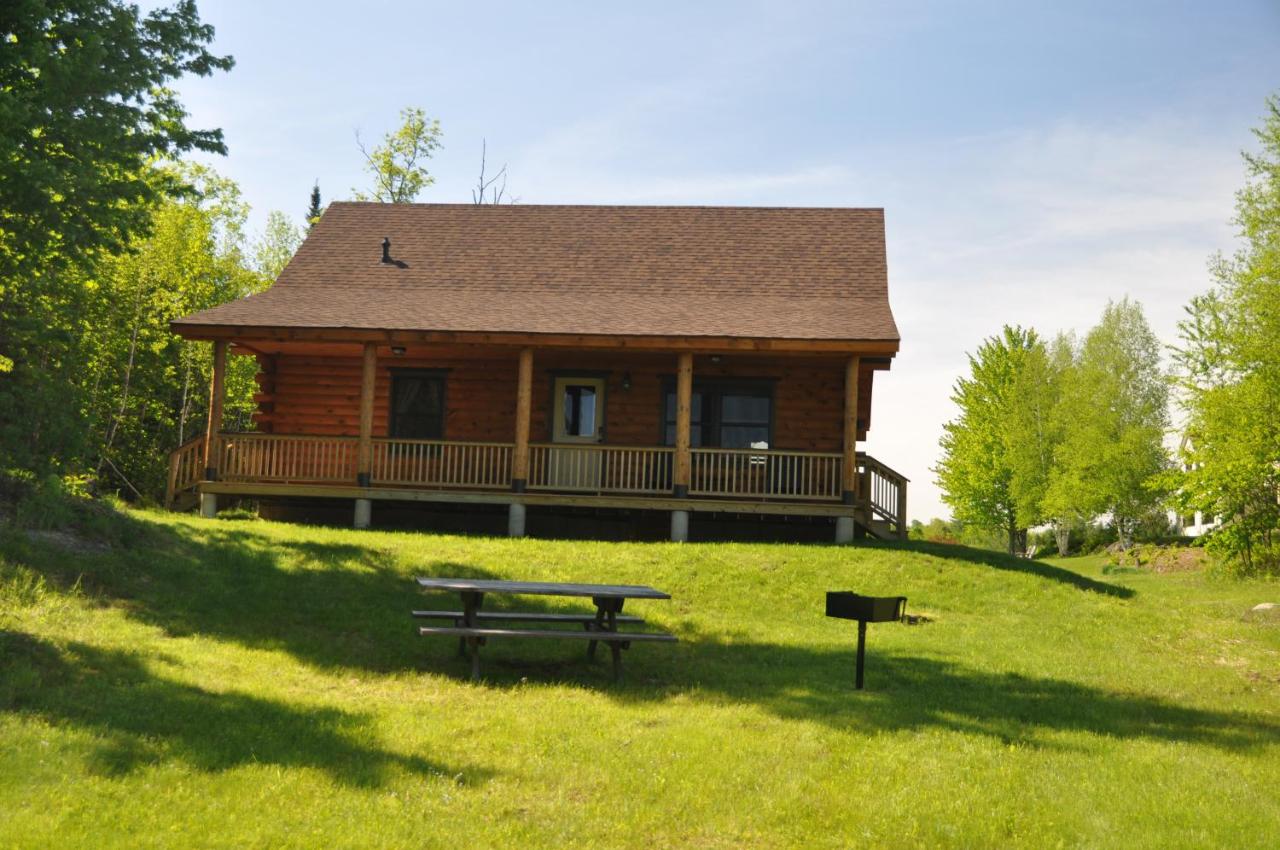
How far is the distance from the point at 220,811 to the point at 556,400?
53.5 feet

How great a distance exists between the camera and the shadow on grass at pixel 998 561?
18.0m

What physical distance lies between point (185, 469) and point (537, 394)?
23.6ft

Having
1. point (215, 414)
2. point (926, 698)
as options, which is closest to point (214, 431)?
point (215, 414)

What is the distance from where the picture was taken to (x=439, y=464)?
2198cm

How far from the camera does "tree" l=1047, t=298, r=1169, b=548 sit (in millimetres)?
41219

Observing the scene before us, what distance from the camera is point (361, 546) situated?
16219 mm

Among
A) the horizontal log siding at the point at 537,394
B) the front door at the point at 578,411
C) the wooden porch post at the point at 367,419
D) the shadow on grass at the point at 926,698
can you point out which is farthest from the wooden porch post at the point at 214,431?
the shadow on grass at the point at 926,698

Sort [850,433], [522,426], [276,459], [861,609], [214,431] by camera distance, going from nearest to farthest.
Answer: [861,609] → [850,433] → [522,426] → [214,431] → [276,459]

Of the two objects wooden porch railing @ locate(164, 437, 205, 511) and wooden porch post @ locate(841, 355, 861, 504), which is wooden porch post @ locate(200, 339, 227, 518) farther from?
wooden porch post @ locate(841, 355, 861, 504)

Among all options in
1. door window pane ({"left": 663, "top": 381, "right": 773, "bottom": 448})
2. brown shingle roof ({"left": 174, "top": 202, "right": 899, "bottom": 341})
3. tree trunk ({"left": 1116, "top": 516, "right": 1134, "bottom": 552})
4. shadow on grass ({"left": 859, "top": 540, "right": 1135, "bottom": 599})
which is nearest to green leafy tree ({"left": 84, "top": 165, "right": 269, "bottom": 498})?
brown shingle roof ({"left": 174, "top": 202, "right": 899, "bottom": 341})

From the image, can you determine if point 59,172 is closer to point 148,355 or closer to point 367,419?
point 367,419

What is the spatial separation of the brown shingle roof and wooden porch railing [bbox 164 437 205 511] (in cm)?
259

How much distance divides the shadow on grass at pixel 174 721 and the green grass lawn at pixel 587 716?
33mm

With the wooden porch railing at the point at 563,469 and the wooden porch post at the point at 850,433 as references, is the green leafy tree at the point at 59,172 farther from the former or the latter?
the wooden porch post at the point at 850,433
